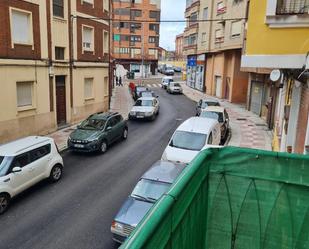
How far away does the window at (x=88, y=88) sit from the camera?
2156 centimetres

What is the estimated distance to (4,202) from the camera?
8.84 m

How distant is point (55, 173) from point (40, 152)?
1119 millimetres

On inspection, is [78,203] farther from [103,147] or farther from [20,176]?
[103,147]

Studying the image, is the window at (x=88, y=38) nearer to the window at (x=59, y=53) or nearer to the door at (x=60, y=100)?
the window at (x=59, y=53)

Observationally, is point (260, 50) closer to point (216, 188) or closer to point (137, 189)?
point (216, 188)

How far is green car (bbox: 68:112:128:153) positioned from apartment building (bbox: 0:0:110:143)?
10.2 feet

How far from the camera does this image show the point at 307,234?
3396 millimetres

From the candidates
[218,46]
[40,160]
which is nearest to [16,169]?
[40,160]

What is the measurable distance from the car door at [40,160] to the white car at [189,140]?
13.9ft

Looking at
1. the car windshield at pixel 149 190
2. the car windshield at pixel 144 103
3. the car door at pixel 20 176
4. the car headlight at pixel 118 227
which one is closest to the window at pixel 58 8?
the car windshield at pixel 144 103

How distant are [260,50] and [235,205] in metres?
3.71

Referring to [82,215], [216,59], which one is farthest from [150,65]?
[82,215]

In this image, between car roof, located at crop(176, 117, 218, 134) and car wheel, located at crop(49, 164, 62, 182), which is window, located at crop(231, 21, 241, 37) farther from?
car wheel, located at crop(49, 164, 62, 182)

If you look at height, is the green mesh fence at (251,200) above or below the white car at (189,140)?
above
